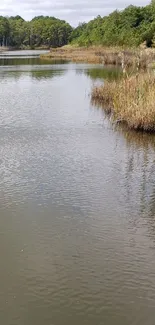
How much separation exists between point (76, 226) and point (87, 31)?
240ft

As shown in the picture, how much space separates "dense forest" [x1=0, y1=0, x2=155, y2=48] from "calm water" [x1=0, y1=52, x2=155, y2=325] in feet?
98.9

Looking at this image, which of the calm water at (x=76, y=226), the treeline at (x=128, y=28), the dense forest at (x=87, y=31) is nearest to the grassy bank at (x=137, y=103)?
the calm water at (x=76, y=226)

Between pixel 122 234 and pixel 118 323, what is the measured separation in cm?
171

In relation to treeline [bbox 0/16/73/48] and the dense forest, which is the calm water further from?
treeline [bbox 0/16/73/48]

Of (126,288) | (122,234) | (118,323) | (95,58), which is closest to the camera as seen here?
(118,323)

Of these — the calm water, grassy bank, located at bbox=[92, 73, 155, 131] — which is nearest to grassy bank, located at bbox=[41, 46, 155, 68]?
grassy bank, located at bbox=[92, 73, 155, 131]

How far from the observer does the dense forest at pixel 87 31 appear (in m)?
46.8

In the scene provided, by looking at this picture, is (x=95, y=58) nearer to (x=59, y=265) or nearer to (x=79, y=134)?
(x=79, y=134)

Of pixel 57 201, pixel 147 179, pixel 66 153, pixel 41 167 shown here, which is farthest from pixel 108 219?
pixel 66 153

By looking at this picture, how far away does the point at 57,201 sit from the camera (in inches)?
253

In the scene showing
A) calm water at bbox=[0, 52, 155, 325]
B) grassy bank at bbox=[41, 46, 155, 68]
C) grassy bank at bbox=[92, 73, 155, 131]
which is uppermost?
grassy bank at bbox=[41, 46, 155, 68]

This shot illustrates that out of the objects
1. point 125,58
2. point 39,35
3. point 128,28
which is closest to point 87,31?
point 128,28

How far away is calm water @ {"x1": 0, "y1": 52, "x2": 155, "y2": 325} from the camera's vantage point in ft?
13.0

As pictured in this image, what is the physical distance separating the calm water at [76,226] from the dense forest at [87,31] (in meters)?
30.1
